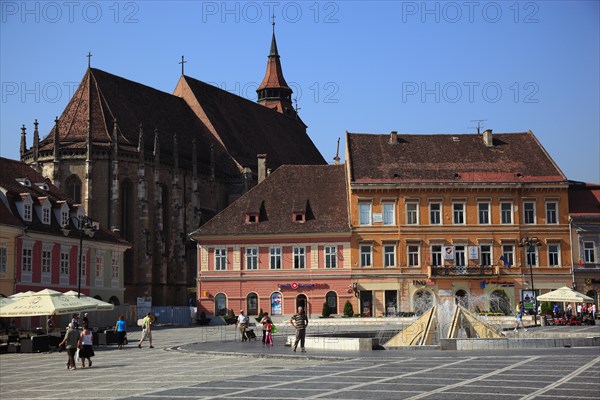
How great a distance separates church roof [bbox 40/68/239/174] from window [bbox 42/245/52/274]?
22.3 meters

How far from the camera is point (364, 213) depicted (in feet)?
201

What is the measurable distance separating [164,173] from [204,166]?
6.66 meters

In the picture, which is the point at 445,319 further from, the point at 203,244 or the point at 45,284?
the point at 203,244

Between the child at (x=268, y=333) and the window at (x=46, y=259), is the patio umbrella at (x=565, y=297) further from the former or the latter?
the window at (x=46, y=259)

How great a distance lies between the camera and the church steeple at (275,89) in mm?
118875

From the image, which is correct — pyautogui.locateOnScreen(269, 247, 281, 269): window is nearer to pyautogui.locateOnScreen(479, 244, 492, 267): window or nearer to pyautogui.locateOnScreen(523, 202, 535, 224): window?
pyautogui.locateOnScreen(479, 244, 492, 267): window

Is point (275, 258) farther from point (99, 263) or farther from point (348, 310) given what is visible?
point (99, 263)

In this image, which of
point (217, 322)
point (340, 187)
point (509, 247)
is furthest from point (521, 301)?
point (217, 322)

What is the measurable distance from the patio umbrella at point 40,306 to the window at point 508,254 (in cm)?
3303

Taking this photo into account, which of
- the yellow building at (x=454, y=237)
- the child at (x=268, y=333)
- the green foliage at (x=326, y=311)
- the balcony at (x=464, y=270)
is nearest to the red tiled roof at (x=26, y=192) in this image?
the green foliage at (x=326, y=311)

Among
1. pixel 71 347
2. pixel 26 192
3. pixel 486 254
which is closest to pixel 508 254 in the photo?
pixel 486 254

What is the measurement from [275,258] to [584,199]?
2087cm

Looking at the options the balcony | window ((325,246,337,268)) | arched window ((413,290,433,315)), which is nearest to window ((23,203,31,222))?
window ((325,246,337,268))

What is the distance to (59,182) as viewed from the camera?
71.7m
